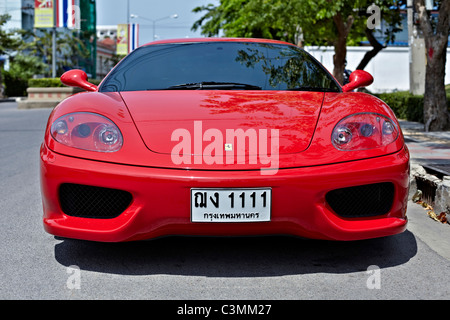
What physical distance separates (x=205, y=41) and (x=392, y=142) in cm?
181

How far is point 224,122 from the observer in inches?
113

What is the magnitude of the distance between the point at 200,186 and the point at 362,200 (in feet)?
2.65

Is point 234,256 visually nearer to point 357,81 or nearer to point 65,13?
point 357,81

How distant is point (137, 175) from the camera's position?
2.66 meters

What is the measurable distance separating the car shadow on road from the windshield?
0.93m

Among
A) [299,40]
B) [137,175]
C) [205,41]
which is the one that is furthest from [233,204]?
[299,40]

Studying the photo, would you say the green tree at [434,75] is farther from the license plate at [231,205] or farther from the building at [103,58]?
the building at [103,58]

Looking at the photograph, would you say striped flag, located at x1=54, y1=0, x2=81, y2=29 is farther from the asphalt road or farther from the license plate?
the license plate

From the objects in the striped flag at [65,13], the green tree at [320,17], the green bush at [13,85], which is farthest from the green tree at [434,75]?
the green bush at [13,85]

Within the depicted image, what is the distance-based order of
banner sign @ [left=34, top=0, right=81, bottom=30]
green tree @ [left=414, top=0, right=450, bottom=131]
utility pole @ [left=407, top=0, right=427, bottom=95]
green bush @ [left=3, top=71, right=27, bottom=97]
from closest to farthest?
green tree @ [left=414, top=0, right=450, bottom=131]
utility pole @ [left=407, top=0, right=427, bottom=95]
banner sign @ [left=34, top=0, right=81, bottom=30]
green bush @ [left=3, top=71, right=27, bottom=97]

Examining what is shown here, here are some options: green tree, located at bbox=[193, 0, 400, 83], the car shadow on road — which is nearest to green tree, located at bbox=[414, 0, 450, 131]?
green tree, located at bbox=[193, 0, 400, 83]

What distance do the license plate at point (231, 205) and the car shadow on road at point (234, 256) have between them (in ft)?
0.98

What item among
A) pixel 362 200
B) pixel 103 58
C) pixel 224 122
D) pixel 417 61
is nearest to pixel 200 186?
pixel 224 122

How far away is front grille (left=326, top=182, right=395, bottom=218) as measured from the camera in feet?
9.21
